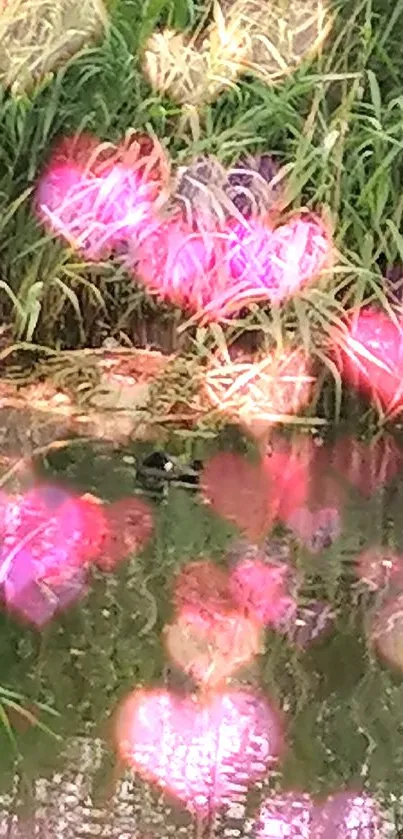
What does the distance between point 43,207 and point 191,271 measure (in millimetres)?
275

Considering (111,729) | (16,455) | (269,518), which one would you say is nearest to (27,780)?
(111,729)

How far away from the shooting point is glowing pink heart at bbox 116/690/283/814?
4.01 feet

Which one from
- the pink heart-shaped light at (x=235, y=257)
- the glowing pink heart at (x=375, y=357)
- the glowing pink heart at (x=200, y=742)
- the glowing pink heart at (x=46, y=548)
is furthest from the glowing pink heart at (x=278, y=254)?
the glowing pink heart at (x=200, y=742)

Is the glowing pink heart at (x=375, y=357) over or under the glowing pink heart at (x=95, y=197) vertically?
under

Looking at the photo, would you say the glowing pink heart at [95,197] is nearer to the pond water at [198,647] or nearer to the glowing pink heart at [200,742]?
the pond water at [198,647]

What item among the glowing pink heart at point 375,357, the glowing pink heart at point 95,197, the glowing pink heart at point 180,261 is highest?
the glowing pink heart at point 95,197

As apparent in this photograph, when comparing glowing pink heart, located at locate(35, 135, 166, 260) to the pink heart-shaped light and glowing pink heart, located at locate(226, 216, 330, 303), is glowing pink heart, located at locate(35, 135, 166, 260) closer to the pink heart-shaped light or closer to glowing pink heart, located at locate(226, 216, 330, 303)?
the pink heart-shaped light

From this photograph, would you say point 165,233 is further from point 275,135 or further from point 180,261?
point 275,135

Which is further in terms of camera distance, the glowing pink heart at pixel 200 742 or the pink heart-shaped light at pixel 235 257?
the pink heart-shaped light at pixel 235 257

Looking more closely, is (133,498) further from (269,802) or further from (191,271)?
(269,802)

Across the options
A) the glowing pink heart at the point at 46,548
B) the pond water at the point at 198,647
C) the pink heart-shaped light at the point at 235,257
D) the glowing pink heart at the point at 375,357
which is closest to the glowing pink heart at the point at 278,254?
the pink heart-shaped light at the point at 235,257

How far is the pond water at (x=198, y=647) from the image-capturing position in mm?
1202

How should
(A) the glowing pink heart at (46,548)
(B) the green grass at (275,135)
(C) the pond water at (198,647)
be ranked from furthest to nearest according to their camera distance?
(B) the green grass at (275,135) < (A) the glowing pink heart at (46,548) < (C) the pond water at (198,647)

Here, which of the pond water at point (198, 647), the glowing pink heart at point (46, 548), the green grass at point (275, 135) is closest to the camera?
the pond water at point (198, 647)
